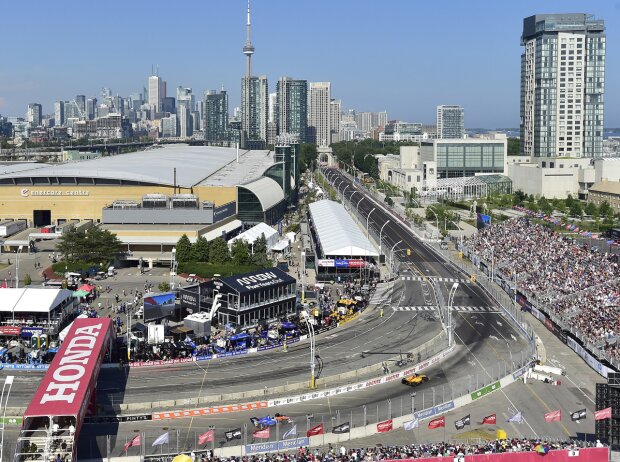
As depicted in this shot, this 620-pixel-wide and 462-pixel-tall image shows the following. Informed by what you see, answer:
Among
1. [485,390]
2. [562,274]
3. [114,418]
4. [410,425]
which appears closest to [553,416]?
[485,390]


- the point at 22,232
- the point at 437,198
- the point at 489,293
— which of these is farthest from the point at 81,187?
the point at 437,198

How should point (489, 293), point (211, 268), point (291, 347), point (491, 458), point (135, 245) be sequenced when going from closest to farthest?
1. point (491, 458)
2. point (291, 347)
3. point (489, 293)
4. point (211, 268)
5. point (135, 245)

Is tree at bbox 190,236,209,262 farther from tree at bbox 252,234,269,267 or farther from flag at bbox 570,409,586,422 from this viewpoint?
flag at bbox 570,409,586,422

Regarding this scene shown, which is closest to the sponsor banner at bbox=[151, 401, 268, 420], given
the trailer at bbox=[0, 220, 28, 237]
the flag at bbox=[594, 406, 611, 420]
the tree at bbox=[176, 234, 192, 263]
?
the flag at bbox=[594, 406, 611, 420]

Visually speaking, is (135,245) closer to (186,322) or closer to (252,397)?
(186,322)

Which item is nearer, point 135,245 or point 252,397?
point 252,397

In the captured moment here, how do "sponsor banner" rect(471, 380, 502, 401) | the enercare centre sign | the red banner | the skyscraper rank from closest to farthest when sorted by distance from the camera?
"sponsor banner" rect(471, 380, 502, 401), the red banner, the enercare centre sign, the skyscraper

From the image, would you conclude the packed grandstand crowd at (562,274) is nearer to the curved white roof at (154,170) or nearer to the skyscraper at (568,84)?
the curved white roof at (154,170)
